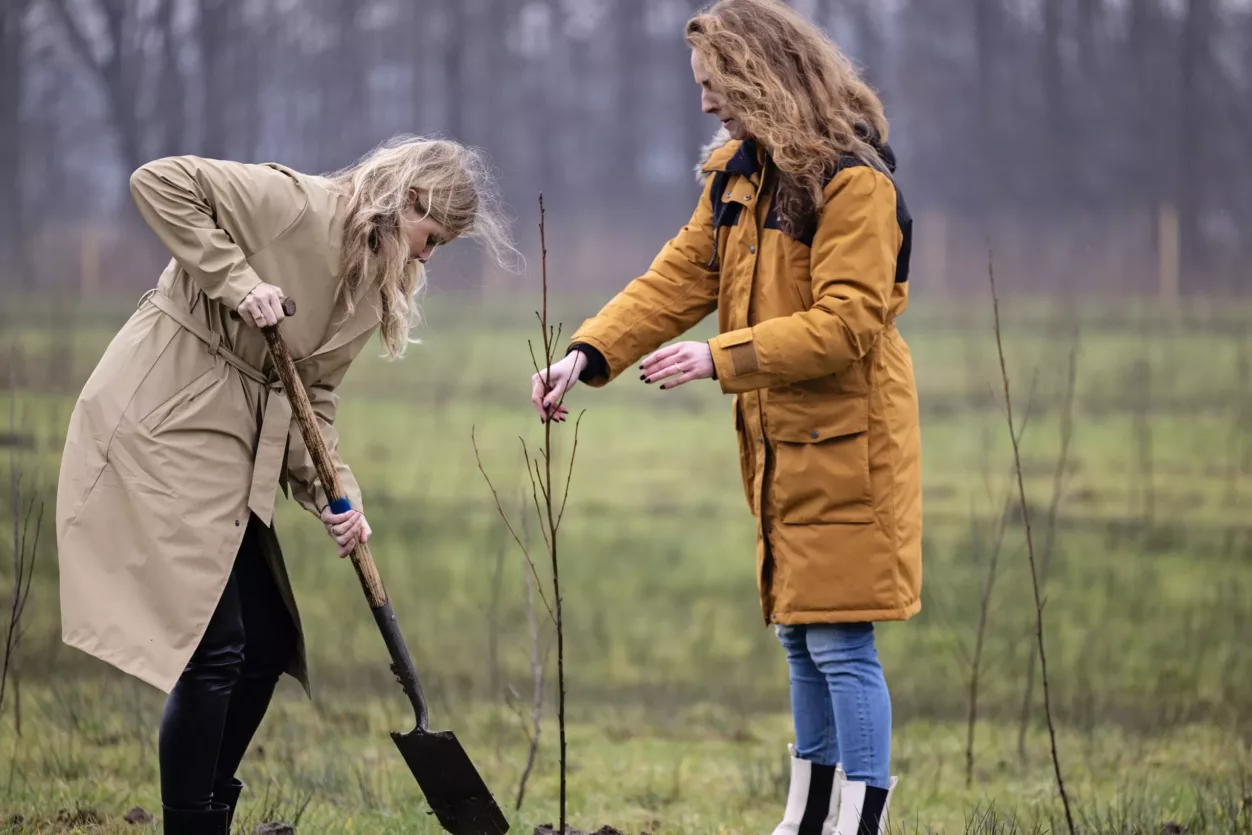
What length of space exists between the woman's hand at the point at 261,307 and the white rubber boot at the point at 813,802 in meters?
1.53

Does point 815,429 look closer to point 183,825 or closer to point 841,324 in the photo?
point 841,324

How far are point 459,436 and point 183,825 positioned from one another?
9.05 meters

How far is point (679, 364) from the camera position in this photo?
9.48 feet

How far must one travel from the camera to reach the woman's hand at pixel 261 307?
2783mm

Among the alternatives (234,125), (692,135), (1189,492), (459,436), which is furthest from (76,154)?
(1189,492)

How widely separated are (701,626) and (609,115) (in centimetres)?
1485

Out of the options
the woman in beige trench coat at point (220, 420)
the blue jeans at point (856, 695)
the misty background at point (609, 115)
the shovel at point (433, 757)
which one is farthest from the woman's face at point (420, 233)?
the misty background at point (609, 115)

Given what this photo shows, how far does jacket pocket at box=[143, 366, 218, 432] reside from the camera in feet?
9.32

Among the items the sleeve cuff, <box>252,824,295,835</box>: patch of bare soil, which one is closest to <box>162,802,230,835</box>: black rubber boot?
<box>252,824,295,835</box>: patch of bare soil

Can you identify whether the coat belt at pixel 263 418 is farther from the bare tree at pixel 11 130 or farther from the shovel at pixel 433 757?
the bare tree at pixel 11 130

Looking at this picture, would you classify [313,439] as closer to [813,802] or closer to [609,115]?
[813,802]

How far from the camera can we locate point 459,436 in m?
11.9

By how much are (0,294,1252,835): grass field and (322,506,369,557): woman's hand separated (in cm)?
85

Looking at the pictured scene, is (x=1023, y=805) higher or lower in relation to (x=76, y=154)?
lower
